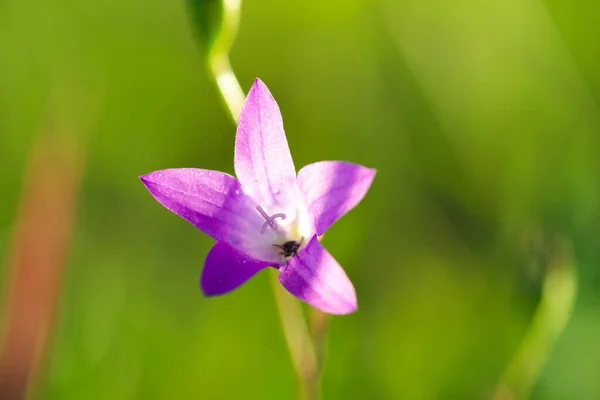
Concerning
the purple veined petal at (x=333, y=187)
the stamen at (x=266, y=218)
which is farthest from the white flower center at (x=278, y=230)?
the purple veined petal at (x=333, y=187)

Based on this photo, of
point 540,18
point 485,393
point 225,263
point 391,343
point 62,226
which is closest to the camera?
point 225,263

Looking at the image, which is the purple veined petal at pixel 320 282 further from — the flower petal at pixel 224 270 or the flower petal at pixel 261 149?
the flower petal at pixel 261 149

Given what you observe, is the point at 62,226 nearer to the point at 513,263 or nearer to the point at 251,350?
the point at 251,350

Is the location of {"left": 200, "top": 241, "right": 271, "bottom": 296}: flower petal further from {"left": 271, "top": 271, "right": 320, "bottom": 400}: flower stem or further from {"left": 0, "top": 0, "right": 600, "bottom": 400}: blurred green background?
{"left": 0, "top": 0, "right": 600, "bottom": 400}: blurred green background

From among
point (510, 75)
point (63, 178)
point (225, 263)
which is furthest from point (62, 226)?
point (510, 75)

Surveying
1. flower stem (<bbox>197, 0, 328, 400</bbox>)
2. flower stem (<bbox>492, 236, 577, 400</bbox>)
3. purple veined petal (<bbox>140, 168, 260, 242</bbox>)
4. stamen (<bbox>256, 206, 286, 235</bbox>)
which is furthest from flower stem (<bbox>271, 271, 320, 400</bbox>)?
flower stem (<bbox>492, 236, 577, 400</bbox>)
